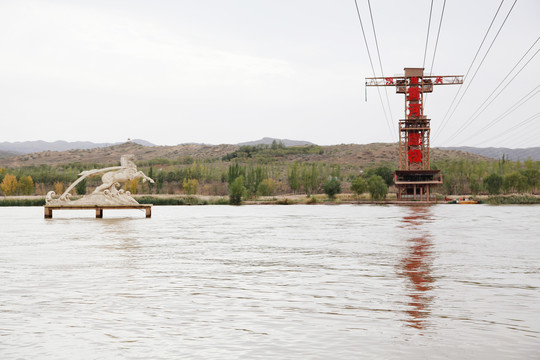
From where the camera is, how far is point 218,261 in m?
16.2

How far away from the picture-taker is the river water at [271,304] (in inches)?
265

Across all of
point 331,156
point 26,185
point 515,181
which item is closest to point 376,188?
point 515,181

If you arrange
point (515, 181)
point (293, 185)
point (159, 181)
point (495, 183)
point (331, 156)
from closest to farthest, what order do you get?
point (515, 181), point (495, 183), point (293, 185), point (159, 181), point (331, 156)

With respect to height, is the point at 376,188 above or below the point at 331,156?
below

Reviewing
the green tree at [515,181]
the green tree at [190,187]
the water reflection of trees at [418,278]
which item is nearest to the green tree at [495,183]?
the green tree at [515,181]

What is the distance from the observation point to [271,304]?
9.45m

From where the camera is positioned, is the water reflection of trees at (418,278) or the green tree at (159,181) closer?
the water reflection of trees at (418,278)

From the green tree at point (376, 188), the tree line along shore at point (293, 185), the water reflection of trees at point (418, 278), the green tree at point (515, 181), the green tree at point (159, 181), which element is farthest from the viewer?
the green tree at point (159, 181)

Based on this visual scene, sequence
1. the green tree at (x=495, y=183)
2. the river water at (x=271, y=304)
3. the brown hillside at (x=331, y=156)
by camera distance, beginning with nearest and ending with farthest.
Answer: the river water at (x=271, y=304)
the green tree at (x=495, y=183)
the brown hillside at (x=331, y=156)

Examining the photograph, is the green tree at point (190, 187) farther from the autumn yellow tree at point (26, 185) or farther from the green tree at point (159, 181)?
the autumn yellow tree at point (26, 185)

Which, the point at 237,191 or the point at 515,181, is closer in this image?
the point at 237,191

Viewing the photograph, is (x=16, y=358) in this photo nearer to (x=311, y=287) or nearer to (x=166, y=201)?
(x=311, y=287)

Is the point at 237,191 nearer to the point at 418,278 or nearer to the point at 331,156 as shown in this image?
the point at 418,278

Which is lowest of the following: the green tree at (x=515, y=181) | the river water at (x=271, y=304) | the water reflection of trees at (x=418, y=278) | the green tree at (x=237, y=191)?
the river water at (x=271, y=304)
